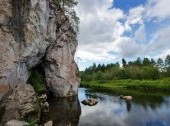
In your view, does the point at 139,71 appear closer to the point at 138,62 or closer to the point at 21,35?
the point at 138,62

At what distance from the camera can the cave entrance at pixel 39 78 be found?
4661 cm

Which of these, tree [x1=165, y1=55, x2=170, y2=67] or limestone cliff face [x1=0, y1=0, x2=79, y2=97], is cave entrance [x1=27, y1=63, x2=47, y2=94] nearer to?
limestone cliff face [x1=0, y1=0, x2=79, y2=97]

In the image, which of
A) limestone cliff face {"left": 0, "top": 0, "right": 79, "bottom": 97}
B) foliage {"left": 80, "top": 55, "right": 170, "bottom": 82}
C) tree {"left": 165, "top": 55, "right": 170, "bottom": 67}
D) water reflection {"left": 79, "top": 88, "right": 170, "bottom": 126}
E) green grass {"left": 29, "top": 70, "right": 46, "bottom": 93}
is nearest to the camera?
limestone cliff face {"left": 0, "top": 0, "right": 79, "bottom": 97}

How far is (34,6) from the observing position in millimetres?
32031

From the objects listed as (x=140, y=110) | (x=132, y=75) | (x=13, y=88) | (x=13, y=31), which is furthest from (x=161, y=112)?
(x=132, y=75)

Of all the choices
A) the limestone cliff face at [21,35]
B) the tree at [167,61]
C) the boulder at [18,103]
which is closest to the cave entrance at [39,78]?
the limestone cliff face at [21,35]

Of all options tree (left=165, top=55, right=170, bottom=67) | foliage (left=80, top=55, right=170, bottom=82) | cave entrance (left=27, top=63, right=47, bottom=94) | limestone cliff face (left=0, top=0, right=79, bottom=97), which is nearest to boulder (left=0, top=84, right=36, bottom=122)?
limestone cliff face (left=0, top=0, right=79, bottom=97)

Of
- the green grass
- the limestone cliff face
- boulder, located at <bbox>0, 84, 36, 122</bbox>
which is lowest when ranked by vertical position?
boulder, located at <bbox>0, 84, 36, 122</bbox>

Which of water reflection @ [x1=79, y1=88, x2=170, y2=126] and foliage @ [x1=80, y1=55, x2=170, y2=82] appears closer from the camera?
water reflection @ [x1=79, y1=88, x2=170, y2=126]

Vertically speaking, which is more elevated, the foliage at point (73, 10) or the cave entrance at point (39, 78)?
the foliage at point (73, 10)

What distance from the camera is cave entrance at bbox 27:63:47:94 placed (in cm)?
4661

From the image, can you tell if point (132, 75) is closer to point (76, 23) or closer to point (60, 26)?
point (76, 23)

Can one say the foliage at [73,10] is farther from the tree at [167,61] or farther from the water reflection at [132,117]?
the tree at [167,61]

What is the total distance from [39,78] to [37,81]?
11.8 ft
